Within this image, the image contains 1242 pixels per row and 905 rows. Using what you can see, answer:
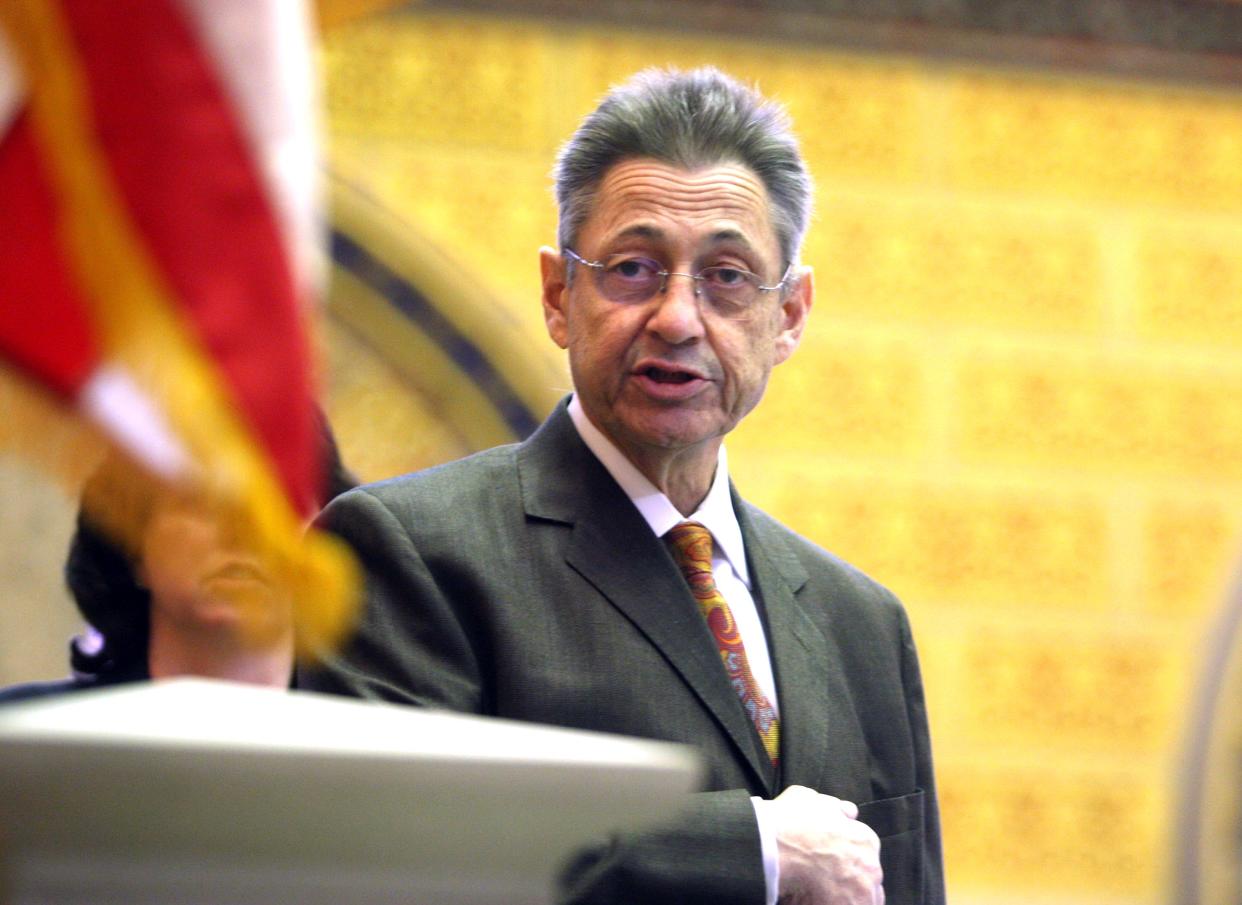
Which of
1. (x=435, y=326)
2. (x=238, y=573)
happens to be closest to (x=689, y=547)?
(x=238, y=573)

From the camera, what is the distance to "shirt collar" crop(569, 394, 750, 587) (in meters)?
2.06

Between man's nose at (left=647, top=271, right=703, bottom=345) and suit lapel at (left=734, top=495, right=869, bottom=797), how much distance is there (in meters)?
0.24

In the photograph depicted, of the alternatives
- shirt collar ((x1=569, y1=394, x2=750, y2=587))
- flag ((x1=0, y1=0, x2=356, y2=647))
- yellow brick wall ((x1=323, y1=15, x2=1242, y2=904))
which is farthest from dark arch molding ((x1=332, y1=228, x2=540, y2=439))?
flag ((x1=0, y1=0, x2=356, y2=647))

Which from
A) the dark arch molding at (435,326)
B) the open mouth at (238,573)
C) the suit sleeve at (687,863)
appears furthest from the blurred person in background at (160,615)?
the dark arch molding at (435,326)

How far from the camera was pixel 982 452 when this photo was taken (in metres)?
6.06

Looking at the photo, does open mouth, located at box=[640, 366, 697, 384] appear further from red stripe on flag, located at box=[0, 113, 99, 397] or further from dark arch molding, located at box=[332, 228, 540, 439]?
dark arch molding, located at box=[332, 228, 540, 439]

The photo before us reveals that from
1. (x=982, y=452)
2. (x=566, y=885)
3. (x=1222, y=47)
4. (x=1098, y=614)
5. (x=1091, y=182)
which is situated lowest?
(x=566, y=885)

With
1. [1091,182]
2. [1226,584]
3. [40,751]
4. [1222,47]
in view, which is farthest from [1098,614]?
[40,751]

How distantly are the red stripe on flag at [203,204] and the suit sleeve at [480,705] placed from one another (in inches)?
18.0

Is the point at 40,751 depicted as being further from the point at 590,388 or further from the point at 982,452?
the point at 982,452

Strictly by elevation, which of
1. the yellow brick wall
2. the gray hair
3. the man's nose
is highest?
the yellow brick wall

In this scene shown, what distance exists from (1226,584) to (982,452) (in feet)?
2.56

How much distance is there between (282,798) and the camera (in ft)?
3.69

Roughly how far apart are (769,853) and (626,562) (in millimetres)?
315
